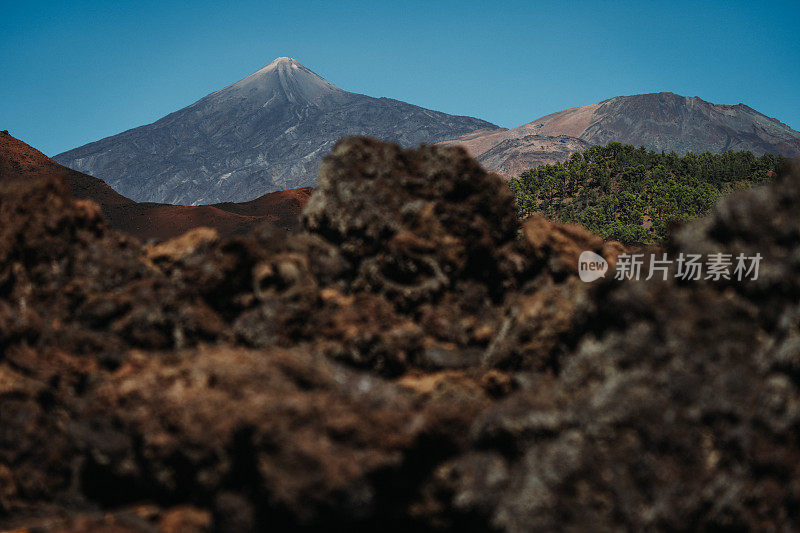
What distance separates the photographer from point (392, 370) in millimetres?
4555

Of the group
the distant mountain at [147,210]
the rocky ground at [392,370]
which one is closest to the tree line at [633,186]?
the distant mountain at [147,210]

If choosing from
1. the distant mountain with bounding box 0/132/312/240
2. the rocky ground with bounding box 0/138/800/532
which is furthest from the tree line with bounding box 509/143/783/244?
the rocky ground with bounding box 0/138/800/532

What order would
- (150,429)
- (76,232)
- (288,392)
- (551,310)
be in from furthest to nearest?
(76,232), (551,310), (150,429), (288,392)

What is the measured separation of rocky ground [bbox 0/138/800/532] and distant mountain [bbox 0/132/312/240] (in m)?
30.0

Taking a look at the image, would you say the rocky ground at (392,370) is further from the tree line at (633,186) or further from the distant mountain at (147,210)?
the tree line at (633,186)

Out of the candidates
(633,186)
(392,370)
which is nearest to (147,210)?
(633,186)

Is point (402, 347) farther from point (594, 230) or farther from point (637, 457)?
point (594, 230)

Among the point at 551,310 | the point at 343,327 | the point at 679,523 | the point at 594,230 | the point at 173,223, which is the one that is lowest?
Result: the point at 679,523

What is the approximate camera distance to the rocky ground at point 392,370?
11.2ft

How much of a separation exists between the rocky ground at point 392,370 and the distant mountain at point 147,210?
98.5 feet

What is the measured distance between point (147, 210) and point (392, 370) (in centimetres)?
3889

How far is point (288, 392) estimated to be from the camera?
12.1 ft

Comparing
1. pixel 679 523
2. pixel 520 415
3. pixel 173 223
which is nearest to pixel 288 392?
pixel 520 415

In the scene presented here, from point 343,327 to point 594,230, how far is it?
38796 millimetres
